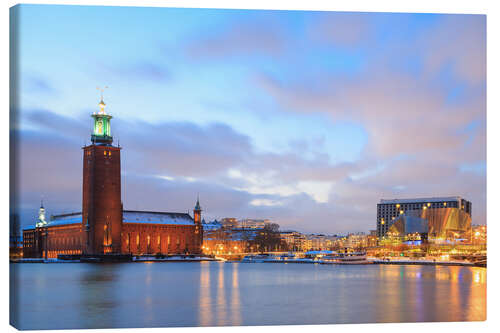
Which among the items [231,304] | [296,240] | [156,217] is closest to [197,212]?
[156,217]

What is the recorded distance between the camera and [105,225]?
246 feet

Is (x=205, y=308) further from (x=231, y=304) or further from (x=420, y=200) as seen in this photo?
(x=420, y=200)

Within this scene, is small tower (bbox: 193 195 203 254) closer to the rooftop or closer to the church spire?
the church spire

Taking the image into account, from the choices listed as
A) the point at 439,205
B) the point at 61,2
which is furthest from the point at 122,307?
the point at 439,205

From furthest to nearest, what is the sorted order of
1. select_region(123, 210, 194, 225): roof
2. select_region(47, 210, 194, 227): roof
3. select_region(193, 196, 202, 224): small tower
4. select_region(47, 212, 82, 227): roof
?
select_region(193, 196, 202, 224): small tower < select_region(123, 210, 194, 225): roof < select_region(47, 210, 194, 227): roof < select_region(47, 212, 82, 227): roof

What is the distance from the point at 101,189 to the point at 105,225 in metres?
4.52

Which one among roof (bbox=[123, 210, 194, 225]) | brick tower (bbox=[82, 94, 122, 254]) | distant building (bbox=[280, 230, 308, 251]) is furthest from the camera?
distant building (bbox=[280, 230, 308, 251])

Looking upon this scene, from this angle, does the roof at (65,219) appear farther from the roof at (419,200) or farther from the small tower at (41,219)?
the roof at (419,200)

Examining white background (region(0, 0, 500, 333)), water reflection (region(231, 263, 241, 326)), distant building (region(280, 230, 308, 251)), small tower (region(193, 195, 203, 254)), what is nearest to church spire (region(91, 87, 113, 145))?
small tower (region(193, 195, 203, 254))

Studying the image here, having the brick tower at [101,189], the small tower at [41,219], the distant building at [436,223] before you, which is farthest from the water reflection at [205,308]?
the distant building at [436,223]

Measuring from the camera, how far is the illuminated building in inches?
2938

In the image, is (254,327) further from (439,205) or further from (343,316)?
(439,205)

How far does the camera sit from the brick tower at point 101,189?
2928 inches
